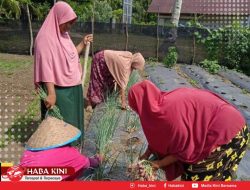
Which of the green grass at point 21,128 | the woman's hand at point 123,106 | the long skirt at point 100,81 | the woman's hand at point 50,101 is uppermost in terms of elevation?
the woman's hand at point 50,101

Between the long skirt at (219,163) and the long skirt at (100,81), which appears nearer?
the long skirt at (219,163)

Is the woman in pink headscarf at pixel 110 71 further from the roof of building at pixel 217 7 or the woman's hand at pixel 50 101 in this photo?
the roof of building at pixel 217 7

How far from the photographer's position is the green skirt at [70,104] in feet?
11.9

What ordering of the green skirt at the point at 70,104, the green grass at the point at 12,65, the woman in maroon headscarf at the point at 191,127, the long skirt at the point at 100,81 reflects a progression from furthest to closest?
the green grass at the point at 12,65
the long skirt at the point at 100,81
the green skirt at the point at 70,104
the woman in maroon headscarf at the point at 191,127

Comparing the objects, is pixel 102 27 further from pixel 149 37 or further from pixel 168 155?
pixel 168 155

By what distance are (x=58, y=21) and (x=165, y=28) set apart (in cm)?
1020

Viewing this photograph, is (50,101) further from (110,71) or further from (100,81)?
(100,81)

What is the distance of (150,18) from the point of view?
98.8 feet

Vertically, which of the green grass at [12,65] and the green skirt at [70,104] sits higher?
the green skirt at [70,104]

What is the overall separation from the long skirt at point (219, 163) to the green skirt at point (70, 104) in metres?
1.48

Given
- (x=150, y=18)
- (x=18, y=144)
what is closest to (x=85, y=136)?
(x=18, y=144)

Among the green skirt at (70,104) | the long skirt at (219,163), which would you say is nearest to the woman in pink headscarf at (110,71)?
the green skirt at (70,104)

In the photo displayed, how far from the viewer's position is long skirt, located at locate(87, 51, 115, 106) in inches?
223

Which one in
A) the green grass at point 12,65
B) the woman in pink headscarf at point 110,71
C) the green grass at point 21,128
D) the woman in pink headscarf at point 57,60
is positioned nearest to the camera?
the woman in pink headscarf at point 57,60
